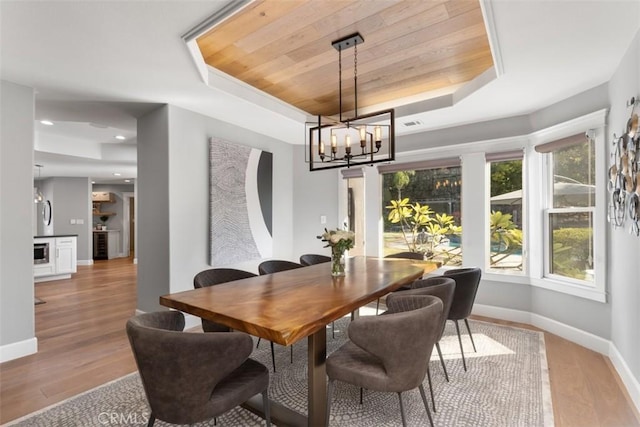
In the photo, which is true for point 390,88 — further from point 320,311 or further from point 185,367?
point 185,367

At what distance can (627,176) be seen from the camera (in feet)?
7.42

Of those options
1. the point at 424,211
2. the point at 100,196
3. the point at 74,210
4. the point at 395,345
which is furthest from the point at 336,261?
the point at 100,196

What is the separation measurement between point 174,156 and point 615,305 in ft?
14.6

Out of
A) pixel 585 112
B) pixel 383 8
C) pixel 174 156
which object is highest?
pixel 383 8

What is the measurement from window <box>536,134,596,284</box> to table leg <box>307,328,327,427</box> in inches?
116

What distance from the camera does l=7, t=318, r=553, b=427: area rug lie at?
1957 millimetres

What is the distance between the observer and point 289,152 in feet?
17.6

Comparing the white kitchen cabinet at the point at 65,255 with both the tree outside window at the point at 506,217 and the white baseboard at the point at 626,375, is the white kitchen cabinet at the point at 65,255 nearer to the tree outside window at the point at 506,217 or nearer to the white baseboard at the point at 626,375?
the tree outside window at the point at 506,217

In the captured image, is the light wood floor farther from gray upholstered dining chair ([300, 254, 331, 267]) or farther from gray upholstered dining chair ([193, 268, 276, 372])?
gray upholstered dining chair ([300, 254, 331, 267])

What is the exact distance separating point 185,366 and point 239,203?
3091 mm

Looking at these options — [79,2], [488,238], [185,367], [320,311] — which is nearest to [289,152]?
[488,238]

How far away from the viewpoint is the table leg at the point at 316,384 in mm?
1720

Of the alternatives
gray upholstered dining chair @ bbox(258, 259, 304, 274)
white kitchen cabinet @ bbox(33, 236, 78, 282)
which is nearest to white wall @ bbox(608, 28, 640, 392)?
gray upholstered dining chair @ bbox(258, 259, 304, 274)

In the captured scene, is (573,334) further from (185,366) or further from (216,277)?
(185,366)
